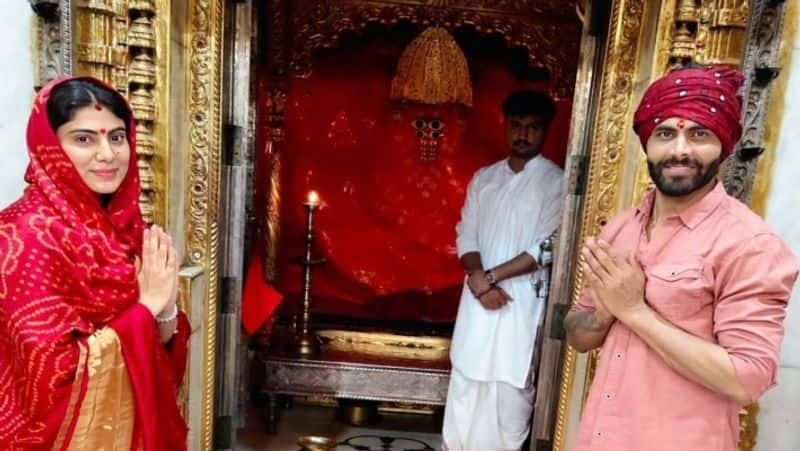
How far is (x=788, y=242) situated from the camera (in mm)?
1640

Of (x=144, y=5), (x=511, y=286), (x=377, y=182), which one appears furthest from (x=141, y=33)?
(x=377, y=182)

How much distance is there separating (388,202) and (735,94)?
8.25 feet

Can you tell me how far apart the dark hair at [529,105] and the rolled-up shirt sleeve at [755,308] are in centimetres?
163

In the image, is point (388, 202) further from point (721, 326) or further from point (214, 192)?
point (721, 326)

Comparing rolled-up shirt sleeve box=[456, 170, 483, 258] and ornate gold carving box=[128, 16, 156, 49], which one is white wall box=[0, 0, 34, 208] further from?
rolled-up shirt sleeve box=[456, 170, 483, 258]

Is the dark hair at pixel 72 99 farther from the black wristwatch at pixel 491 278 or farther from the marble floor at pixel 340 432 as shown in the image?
the marble floor at pixel 340 432

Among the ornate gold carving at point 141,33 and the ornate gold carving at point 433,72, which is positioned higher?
the ornate gold carving at point 433,72

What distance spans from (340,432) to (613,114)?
2.02 metres

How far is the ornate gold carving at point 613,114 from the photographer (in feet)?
6.01

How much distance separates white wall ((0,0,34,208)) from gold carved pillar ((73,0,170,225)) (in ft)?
0.43

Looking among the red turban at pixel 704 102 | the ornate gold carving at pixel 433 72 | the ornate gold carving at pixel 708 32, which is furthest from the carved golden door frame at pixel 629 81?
the ornate gold carving at pixel 433 72

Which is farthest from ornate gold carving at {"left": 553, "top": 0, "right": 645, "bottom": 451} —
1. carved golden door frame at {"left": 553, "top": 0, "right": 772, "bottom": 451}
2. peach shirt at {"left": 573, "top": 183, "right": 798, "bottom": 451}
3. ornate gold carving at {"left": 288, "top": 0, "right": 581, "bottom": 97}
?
ornate gold carving at {"left": 288, "top": 0, "right": 581, "bottom": 97}

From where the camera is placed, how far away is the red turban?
106 cm

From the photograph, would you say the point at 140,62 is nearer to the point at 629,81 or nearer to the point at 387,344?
the point at 629,81
